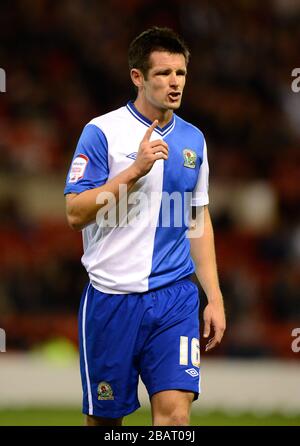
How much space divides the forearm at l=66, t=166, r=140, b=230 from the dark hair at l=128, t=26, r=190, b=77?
62 cm

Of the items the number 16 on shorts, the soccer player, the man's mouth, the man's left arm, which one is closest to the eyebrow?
the soccer player

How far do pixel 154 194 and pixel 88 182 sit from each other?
0.33 m

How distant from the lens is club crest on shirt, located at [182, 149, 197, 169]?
212 inches

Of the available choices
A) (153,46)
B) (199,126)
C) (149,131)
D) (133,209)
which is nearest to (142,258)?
(133,209)

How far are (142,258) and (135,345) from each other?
1.33ft

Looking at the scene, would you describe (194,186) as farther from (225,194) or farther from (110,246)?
(225,194)

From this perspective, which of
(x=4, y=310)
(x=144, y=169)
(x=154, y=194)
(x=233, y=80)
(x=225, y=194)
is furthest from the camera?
(x=233, y=80)

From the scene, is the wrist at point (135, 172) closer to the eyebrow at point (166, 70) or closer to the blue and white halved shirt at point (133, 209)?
the blue and white halved shirt at point (133, 209)

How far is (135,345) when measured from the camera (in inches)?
206

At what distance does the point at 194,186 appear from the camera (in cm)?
548

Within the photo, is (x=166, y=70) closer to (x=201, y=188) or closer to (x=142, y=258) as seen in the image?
(x=201, y=188)

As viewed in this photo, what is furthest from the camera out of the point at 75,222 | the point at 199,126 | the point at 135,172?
the point at 199,126

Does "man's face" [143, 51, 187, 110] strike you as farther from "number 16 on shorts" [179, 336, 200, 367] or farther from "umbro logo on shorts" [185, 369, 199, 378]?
"umbro logo on shorts" [185, 369, 199, 378]

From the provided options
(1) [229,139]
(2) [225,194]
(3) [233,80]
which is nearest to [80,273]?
(2) [225,194]
